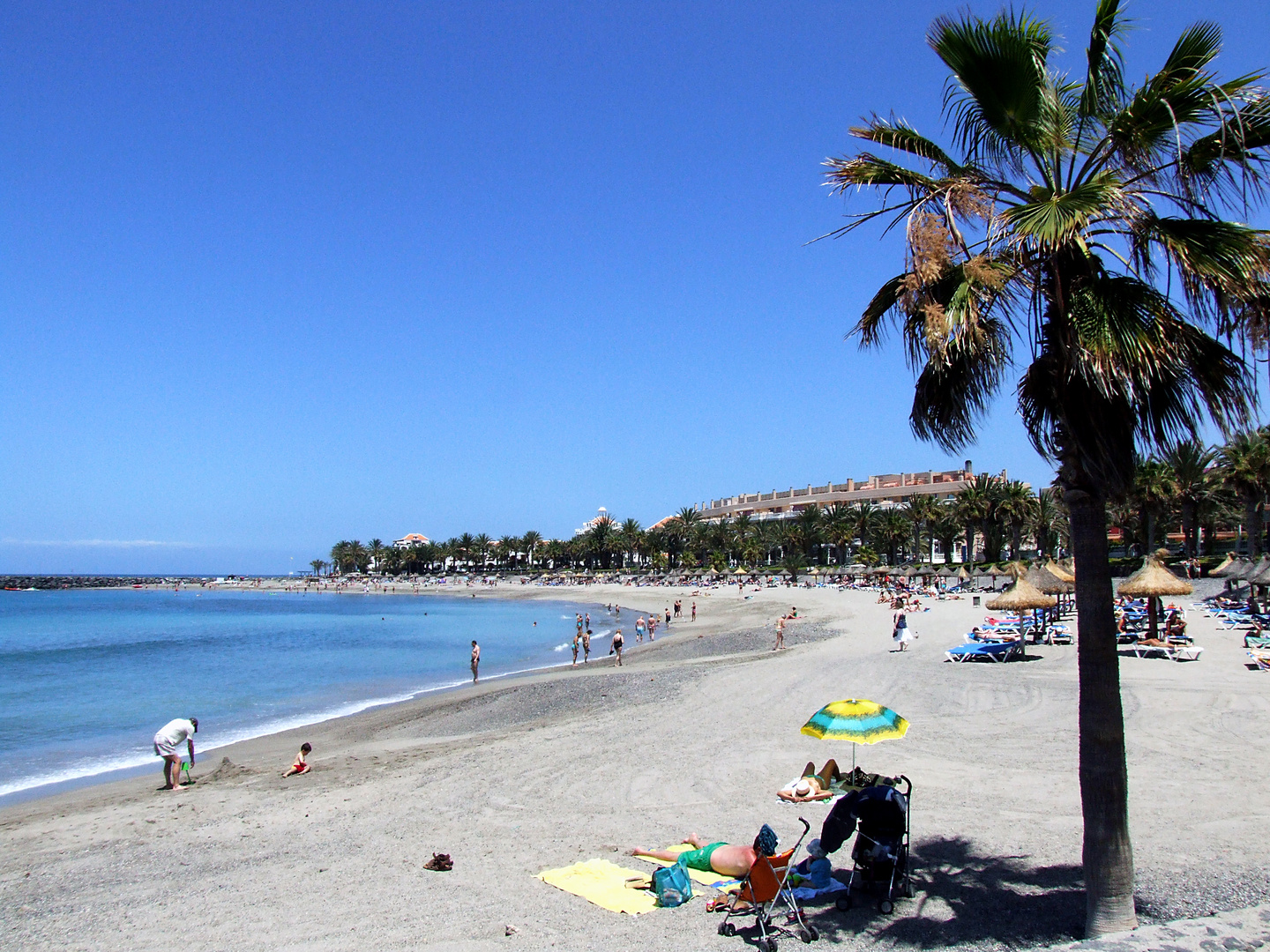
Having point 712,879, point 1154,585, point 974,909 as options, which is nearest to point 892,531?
point 1154,585

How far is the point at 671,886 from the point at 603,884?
2.12 feet

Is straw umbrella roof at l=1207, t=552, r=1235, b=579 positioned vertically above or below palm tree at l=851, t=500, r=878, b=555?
below

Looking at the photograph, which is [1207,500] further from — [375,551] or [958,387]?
[375,551]

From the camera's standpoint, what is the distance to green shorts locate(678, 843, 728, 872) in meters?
6.89

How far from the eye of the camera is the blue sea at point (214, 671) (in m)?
18.3

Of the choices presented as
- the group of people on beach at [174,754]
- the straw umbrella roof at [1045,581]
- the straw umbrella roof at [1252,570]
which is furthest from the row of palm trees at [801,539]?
the straw umbrella roof at [1045,581]

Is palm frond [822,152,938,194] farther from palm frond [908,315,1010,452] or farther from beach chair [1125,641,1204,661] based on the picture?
beach chair [1125,641,1204,661]

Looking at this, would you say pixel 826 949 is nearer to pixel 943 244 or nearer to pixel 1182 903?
pixel 1182 903

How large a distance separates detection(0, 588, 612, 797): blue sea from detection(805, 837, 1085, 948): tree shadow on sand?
1448 cm

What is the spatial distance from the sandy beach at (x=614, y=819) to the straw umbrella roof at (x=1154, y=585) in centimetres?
311

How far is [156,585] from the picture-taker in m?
189

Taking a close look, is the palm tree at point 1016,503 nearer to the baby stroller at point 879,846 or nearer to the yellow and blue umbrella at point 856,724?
the yellow and blue umbrella at point 856,724

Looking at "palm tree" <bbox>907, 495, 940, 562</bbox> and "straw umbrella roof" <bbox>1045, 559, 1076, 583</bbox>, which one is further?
"palm tree" <bbox>907, 495, 940, 562</bbox>

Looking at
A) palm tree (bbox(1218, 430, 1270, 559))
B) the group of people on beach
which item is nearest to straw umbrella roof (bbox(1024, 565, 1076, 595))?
palm tree (bbox(1218, 430, 1270, 559))
